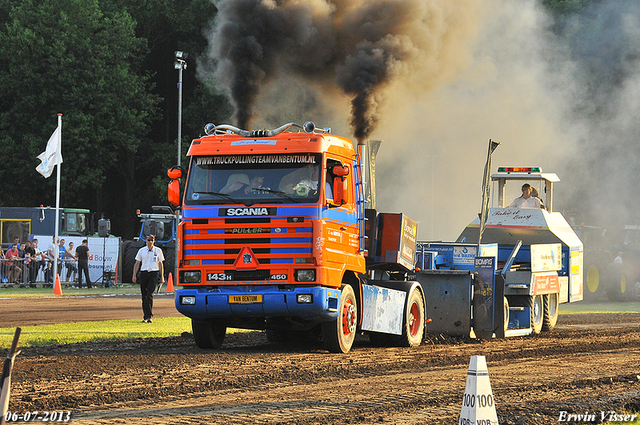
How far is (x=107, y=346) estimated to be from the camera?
1366 centimetres

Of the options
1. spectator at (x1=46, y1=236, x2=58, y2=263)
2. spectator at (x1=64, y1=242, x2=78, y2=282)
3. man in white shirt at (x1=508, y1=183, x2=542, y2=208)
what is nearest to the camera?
man in white shirt at (x1=508, y1=183, x2=542, y2=208)

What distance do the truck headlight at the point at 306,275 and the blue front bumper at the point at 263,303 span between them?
11 cm

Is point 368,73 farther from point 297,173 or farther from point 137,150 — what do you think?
point 137,150

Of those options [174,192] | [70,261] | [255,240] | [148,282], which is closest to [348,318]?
[255,240]

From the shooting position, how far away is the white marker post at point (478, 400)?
19.9 feet

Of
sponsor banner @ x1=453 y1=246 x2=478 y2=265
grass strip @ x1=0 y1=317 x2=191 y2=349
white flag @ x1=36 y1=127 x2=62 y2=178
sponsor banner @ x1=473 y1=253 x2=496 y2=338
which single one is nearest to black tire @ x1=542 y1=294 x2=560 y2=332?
sponsor banner @ x1=453 y1=246 x2=478 y2=265

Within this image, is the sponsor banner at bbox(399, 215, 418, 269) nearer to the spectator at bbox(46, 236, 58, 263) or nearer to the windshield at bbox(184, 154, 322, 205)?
the windshield at bbox(184, 154, 322, 205)

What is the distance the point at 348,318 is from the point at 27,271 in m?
22.3

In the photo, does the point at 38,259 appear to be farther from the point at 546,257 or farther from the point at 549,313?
the point at 546,257

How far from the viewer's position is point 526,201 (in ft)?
67.7

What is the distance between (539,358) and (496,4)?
16.7 metres

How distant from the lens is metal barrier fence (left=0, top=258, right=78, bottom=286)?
32.2 metres

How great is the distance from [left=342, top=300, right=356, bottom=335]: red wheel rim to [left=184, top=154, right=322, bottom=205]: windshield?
1839 mm

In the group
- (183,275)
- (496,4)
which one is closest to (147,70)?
(496,4)
